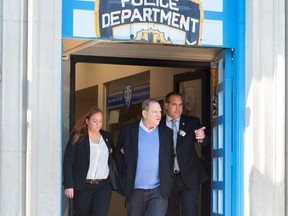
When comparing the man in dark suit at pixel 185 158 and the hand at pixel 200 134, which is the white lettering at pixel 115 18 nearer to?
the man in dark suit at pixel 185 158

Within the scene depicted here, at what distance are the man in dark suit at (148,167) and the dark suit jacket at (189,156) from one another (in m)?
0.23

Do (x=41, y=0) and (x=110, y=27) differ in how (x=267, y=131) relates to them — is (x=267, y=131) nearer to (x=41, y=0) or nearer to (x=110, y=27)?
(x=110, y=27)

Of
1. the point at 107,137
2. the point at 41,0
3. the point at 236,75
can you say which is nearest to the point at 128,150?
the point at 107,137

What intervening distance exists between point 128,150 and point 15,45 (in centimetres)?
178

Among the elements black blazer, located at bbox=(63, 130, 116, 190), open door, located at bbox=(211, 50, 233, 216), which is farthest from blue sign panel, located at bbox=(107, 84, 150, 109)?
black blazer, located at bbox=(63, 130, 116, 190)

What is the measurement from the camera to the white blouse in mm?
8109

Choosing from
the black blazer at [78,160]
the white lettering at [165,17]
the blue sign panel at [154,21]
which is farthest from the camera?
the black blazer at [78,160]

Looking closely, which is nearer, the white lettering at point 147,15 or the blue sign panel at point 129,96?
the white lettering at point 147,15

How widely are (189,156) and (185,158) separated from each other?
6 centimetres

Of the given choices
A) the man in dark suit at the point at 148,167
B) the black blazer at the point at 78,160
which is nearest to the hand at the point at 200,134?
the man in dark suit at the point at 148,167

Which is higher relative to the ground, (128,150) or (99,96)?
(99,96)

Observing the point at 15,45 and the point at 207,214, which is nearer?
the point at 15,45

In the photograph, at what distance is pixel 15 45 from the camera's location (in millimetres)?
7188

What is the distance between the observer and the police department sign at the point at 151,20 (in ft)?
25.0
